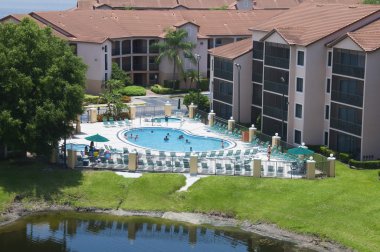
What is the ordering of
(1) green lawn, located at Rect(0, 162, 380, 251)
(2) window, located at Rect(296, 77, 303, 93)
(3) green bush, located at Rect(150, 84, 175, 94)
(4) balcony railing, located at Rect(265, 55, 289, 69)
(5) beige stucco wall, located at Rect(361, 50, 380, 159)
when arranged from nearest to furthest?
(1) green lawn, located at Rect(0, 162, 380, 251), (5) beige stucco wall, located at Rect(361, 50, 380, 159), (2) window, located at Rect(296, 77, 303, 93), (4) balcony railing, located at Rect(265, 55, 289, 69), (3) green bush, located at Rect(150, 84, 175, 94)

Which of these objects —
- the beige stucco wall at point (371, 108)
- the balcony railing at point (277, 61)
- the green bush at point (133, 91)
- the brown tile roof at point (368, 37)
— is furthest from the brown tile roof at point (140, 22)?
the beige stucco wall at point (371, 108)

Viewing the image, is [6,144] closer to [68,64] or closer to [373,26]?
[68,64]

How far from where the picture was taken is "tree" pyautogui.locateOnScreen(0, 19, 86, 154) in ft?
209

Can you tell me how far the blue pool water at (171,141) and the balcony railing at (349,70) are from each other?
→ 12.7 meters

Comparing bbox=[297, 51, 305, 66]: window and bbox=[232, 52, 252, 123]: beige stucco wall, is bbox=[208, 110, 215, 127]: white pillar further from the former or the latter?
bbox=[297, 51, 305, 66]: window

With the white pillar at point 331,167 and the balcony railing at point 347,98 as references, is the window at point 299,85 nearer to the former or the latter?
the balcony railing at point 347,98

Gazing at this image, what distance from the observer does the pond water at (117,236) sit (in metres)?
53.4

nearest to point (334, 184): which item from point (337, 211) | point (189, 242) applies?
point (337, 211)

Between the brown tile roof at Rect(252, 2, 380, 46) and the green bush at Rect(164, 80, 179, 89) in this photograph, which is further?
the green bush at Rect(164, 80, 179, 89)

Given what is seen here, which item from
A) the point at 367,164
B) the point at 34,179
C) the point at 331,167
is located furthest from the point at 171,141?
the point at 367,164

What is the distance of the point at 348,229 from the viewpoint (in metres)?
54.2

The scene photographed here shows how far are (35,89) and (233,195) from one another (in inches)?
728

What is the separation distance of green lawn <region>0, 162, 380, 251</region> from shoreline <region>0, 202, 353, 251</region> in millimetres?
546

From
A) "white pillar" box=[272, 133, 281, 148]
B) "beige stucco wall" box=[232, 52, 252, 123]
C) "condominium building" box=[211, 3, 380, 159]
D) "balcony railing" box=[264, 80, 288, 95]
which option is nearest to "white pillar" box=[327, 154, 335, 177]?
"condominium building" box=[211, 3, 380, 159]
